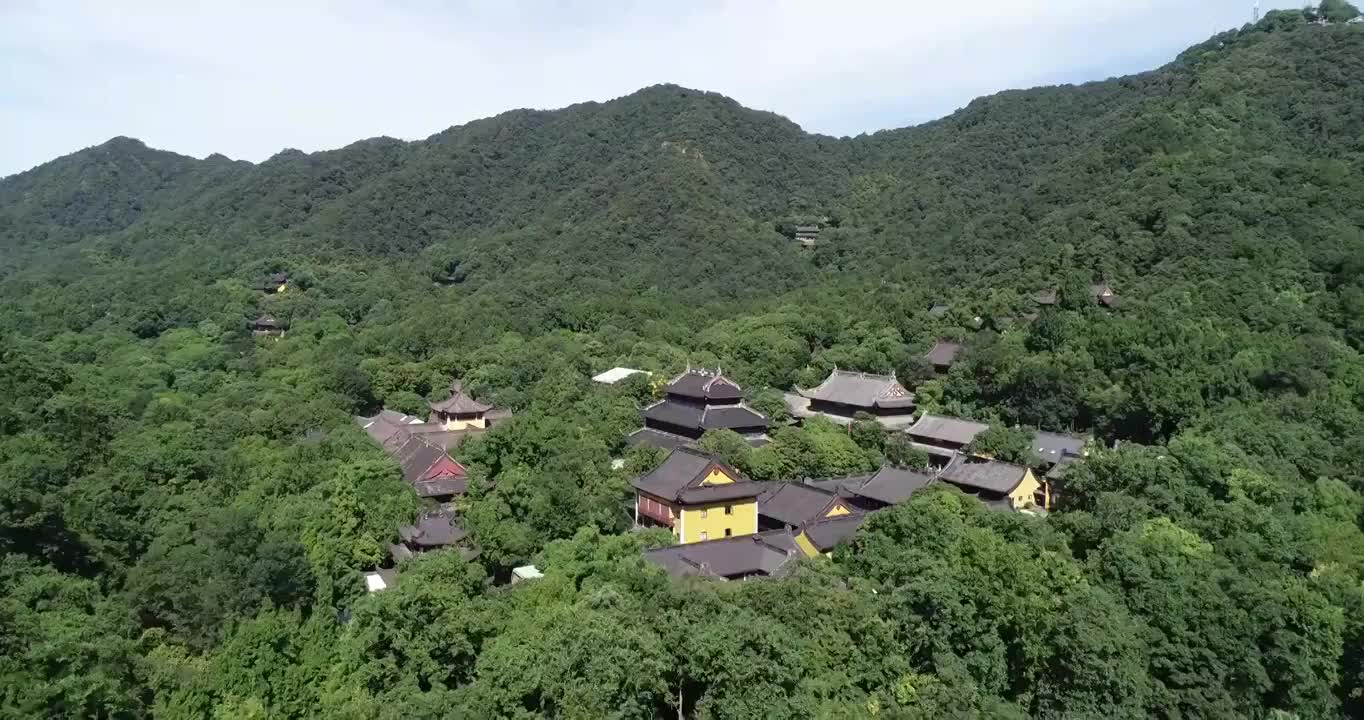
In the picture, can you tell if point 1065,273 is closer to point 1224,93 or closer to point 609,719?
point 1224,93

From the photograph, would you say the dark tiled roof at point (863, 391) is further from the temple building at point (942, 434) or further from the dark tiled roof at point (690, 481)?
the dark tiled roof at point (690, 481)

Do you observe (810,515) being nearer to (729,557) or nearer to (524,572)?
(729,557)

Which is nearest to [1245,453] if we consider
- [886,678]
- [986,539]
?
[986,539]

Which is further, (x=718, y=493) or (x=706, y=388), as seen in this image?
(x=706, y=388)

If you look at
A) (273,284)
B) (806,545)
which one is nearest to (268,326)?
(273,284)

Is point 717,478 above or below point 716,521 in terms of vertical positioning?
above

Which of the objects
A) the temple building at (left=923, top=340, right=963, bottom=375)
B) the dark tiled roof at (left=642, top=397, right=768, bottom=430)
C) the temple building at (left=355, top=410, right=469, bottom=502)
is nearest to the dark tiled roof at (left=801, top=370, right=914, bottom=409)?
the temple building at (left=923, top=340, right=963, bottom=375)
